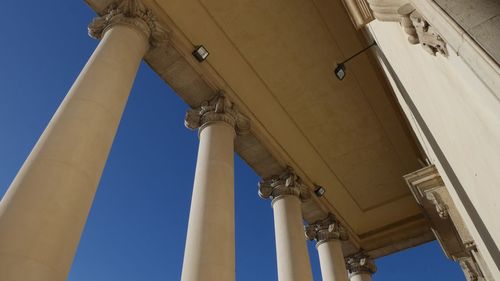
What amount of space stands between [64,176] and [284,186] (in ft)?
231

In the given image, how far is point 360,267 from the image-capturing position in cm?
A: 12888

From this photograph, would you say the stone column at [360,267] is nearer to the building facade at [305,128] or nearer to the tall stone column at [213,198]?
the building facade at [305,128]

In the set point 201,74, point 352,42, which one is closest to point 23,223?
point 201,74

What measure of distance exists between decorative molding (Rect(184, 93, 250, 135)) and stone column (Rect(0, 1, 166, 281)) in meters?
25.3

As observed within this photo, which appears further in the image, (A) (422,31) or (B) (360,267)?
(B) (360,267)

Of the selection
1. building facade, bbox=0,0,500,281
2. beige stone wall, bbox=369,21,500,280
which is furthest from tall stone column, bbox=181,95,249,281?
beige stone wall, bbox=369,21,500,280

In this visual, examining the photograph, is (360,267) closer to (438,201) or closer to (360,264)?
(360,264)

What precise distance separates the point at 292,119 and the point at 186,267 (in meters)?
60.2

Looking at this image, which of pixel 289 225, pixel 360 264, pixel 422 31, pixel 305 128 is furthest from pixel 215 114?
pixel 360 264

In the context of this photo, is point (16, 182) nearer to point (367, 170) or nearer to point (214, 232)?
point (214, 232)

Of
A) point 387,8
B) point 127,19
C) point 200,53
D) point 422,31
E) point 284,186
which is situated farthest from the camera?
point 284,186

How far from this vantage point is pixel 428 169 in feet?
176

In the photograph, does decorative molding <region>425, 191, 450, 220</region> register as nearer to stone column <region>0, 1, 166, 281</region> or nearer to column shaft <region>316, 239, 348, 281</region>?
stone column <region>0, 1, 166, 281</region>

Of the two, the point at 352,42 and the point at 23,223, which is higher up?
the point at 352,42
